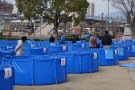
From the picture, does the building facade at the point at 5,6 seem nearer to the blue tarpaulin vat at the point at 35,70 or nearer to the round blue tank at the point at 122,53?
the round blue tank at the point at 122,53

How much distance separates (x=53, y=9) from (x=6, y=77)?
45.4 m

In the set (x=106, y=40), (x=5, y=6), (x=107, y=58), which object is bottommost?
(x=107, y=58)


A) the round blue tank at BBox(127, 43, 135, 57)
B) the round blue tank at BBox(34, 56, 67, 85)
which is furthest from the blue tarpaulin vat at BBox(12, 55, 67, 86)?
the round blue tank at BBox(127, 43, 135, 57)

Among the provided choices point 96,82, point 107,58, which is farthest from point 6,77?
point 107,58

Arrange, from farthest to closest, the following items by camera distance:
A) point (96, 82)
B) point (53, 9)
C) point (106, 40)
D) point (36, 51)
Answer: point (53, 9), point (106, 40), point (36, 51), point (96, 82)

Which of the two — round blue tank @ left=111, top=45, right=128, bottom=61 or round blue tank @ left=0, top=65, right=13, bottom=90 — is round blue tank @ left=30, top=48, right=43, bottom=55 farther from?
round blue tank @ left=0, top=65, right=13, bottom=90

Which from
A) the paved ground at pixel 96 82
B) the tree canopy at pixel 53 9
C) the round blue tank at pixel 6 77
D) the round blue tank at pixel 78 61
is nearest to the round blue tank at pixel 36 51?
the round blue tank at pixel 78 61

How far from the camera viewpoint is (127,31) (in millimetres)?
62000

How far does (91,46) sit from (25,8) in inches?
1351

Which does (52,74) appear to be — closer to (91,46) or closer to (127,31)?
(91,46)

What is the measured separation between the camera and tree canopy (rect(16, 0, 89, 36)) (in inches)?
2114

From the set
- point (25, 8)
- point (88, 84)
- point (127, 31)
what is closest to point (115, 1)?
point (127, 31)

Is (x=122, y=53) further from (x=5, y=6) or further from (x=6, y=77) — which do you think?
(x=5, y=6)

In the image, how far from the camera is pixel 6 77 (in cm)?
941
